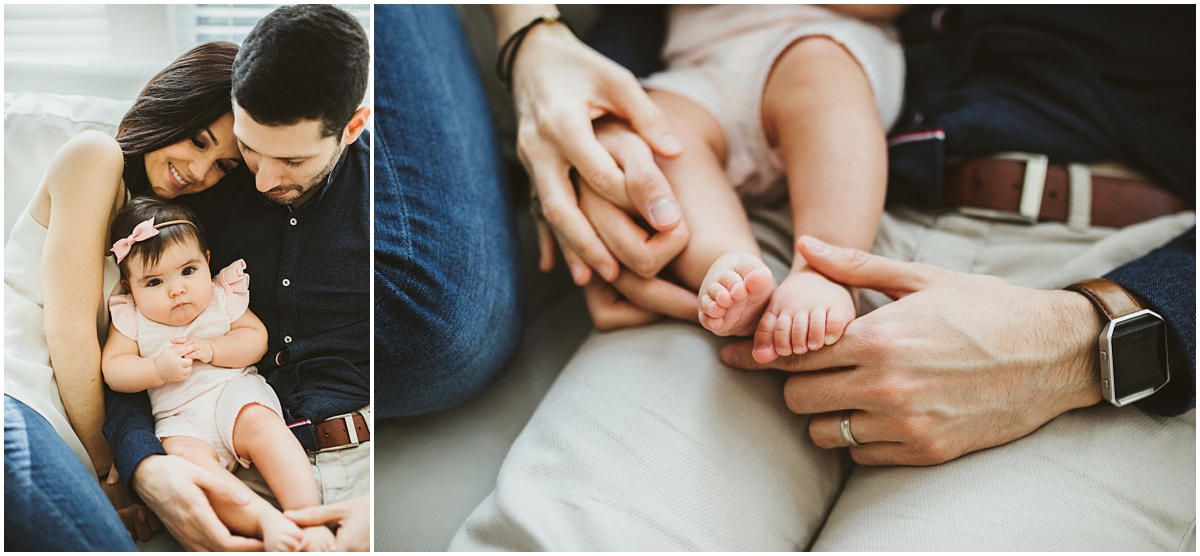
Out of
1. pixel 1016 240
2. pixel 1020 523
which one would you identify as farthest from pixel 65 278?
pixel 1016 240

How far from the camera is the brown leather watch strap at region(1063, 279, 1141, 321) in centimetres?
57

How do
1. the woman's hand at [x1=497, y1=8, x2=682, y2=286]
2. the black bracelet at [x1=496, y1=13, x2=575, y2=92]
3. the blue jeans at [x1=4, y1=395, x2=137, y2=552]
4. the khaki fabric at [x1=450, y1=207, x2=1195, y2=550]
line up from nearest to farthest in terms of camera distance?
the blue jeans at [x1=4, y1=395, x2=137, y2=552] < the khaki fabric at [x1=450, y1=207, x2=1195, y2=550] < the woman's hand at [x1=497, y1=8, x2=682, y2=286] < the black bracelet at [x1=496, y1=13, x2=575, y2=92]

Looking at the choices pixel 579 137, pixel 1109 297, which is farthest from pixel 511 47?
pixel 1109 297

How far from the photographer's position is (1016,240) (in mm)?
717

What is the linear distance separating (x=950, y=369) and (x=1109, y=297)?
15 cm

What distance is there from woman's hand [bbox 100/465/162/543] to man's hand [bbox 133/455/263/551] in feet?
0.05

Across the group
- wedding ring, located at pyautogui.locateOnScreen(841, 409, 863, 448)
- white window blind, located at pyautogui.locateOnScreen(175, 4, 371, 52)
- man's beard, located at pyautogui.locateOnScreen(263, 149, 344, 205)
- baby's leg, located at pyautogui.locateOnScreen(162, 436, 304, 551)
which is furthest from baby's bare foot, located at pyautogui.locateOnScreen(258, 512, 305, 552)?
wedding ring, located at pyautogui.locateOnScreen(841, 409, 863, 448)

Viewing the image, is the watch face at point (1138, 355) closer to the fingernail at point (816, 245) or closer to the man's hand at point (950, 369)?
the man's hand at point (950, 369)

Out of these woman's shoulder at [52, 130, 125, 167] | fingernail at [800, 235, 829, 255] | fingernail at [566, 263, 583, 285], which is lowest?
fingernail at [566, 263, 583, 285]

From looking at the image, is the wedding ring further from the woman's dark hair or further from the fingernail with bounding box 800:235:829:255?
the woman's dark hair

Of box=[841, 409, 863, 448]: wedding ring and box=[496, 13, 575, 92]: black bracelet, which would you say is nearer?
box=[841, 409, 863, 448]: wedding ring

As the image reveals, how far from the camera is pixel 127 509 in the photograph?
44 cm

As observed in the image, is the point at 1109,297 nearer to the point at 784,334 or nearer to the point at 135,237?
the point at 784,334

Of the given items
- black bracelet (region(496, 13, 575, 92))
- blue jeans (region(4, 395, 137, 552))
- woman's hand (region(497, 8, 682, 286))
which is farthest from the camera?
black bracelet (region(496, 13, 575, 92))
